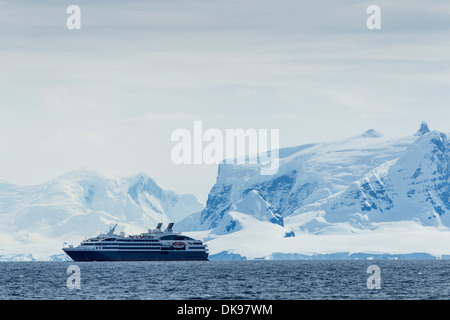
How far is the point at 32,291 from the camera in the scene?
123m

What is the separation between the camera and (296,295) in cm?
11356
